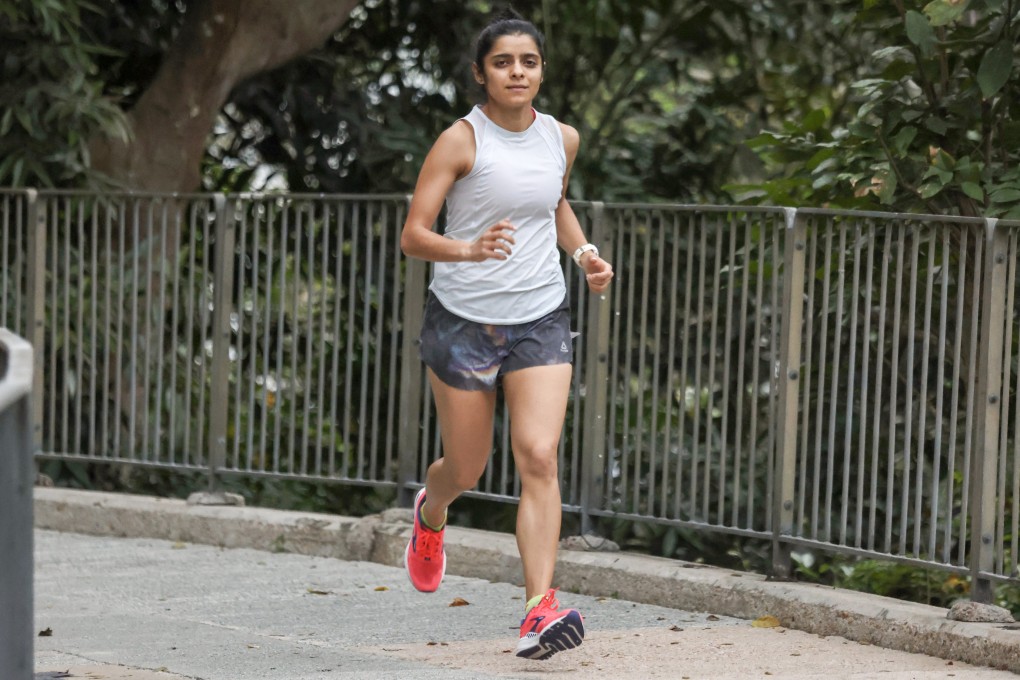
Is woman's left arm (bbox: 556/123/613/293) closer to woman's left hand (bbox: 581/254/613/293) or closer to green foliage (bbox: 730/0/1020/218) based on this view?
woman's left hand (bbox: 581/254/613/293)

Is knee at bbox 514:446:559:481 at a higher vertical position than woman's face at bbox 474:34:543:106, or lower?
lower

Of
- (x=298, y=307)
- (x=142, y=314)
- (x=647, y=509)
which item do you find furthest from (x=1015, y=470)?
(x=142, y=314)

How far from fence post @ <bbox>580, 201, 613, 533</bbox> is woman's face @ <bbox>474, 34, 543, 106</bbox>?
1877 millimetres

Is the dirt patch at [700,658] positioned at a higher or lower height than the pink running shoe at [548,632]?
lower

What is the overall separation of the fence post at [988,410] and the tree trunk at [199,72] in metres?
5.76

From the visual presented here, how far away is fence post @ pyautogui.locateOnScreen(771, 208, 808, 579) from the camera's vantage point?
641 centimetres

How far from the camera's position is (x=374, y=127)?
11617 mm

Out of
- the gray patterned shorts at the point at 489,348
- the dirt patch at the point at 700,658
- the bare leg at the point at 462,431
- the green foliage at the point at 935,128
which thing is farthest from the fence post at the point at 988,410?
the bare leg at the point at 462,431

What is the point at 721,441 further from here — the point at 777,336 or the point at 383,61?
the point at 383,61

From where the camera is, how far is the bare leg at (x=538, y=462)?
5148 mm

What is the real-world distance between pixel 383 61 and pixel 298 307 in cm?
447

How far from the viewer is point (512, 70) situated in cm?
521

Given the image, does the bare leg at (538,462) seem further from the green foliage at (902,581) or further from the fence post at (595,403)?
the green foliage at (902,581)

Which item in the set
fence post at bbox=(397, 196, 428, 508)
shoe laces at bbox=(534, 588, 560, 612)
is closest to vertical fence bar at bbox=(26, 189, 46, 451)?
fence post at bbox=(397, 196, 428, 508)
